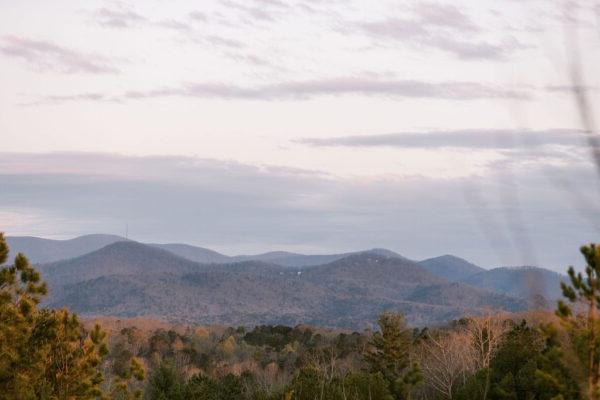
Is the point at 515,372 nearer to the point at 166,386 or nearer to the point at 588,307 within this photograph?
the point at 166,386

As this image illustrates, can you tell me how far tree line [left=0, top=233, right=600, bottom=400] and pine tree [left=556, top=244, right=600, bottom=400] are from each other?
0.01m

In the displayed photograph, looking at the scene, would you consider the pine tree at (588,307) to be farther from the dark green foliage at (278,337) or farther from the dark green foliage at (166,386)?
the dark green foliage at (278,337)

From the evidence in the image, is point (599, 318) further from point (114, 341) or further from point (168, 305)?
point (168, 305)

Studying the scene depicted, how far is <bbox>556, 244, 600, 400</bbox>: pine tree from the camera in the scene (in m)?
10.7

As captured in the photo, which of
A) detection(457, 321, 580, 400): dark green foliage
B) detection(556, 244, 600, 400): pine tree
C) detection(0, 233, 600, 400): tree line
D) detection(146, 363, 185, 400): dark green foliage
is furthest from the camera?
detection(146, 363, 185, 400): dark green foliage

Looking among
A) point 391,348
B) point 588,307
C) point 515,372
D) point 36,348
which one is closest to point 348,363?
point 391,348

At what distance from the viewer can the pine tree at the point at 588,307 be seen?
10656 mm

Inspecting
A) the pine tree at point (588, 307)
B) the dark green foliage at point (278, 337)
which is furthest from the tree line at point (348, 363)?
the dark green foliage at point (278, 337)

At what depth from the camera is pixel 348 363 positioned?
71188mm

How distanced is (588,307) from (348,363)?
60.8 metres

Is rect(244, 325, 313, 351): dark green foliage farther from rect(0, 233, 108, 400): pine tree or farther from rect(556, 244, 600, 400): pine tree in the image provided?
rect(556, 244, 600, 400): pine tree

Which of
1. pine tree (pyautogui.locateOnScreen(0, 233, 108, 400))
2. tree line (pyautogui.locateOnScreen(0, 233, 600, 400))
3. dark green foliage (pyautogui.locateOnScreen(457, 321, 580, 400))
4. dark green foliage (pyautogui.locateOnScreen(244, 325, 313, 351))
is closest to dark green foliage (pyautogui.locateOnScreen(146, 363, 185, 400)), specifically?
tree line (pyautogui.locateOnScreen(0, 233, 600, 400))

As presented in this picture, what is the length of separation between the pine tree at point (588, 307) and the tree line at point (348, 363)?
12 mm

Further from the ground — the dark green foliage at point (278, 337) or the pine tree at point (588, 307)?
the pine tree at point (588, 307)
